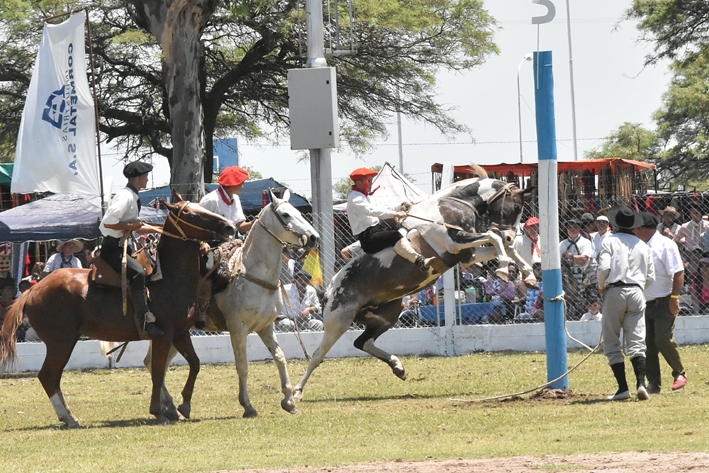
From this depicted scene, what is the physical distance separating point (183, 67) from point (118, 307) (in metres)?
11.4

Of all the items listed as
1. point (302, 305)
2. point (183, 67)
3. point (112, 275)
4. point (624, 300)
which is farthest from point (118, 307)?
point (183, 67)

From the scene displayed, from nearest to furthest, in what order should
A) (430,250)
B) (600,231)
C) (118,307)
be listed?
(118,307) < (430,250) < (600,231)

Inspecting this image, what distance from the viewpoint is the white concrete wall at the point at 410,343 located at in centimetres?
1583

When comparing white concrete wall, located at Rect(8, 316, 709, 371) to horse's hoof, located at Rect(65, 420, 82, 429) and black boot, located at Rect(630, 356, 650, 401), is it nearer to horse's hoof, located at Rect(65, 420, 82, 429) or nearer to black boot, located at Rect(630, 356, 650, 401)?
black boot, located at Rect(630, 356, 650, 401)

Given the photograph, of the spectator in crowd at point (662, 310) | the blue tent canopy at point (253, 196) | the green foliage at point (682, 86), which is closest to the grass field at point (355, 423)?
the spectator in crowd at point (662, 310)

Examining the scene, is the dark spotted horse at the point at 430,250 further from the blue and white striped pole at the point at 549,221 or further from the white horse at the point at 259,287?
the white horse at the point at 259,287

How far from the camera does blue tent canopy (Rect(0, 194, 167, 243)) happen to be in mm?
16641

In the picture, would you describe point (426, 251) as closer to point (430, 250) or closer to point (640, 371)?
point (430, 250)

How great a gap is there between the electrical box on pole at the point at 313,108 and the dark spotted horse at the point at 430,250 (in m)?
5.63

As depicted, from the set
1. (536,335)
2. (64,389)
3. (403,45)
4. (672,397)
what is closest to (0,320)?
(64,389)

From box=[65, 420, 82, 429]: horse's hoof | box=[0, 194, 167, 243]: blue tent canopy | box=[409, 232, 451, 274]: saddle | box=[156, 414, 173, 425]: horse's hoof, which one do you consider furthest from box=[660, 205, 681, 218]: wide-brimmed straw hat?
box=[65, 420, 82, 429]: horse's hoof

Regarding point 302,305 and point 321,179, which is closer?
point 302,305

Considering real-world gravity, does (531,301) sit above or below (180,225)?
below

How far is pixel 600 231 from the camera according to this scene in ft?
51.5
